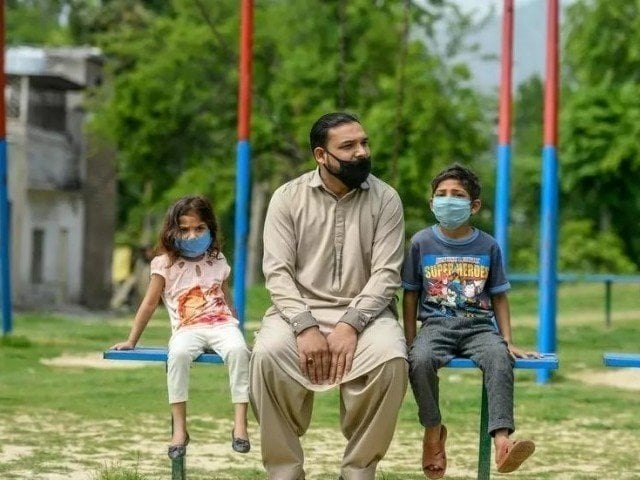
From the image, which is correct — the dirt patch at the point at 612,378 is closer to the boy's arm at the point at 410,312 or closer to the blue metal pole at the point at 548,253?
the blue metal pole at the point at 548,253

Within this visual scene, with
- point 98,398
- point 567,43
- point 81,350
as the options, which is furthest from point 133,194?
point 98,398

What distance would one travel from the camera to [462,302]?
7.86m

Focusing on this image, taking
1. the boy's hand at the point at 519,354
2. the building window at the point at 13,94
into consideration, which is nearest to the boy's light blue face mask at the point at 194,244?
the boy's hand at the point at 519,354

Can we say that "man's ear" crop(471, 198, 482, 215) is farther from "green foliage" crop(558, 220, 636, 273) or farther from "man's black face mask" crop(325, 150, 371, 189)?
"green foliage" crop(558, 220, 636, 273)

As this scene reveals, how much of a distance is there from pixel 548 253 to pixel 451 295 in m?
6.43

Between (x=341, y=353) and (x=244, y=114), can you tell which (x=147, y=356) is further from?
(x=244, y=114)

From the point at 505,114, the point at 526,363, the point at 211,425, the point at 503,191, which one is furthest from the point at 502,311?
the point at 503,191

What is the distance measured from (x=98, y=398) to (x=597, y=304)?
17.9 metres

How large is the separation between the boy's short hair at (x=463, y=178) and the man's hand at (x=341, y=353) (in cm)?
95

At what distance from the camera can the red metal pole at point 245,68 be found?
15062mm

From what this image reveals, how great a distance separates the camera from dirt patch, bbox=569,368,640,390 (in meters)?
15.0

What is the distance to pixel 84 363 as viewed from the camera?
16.4 metres

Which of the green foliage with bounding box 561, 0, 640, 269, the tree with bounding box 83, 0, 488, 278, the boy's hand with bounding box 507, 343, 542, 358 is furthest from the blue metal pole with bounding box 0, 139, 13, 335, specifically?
the green foliage with bounding box 561, 0, 640, 269

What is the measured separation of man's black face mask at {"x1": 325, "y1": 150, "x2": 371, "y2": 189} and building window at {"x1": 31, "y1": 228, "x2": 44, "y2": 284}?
3033 centimetres
